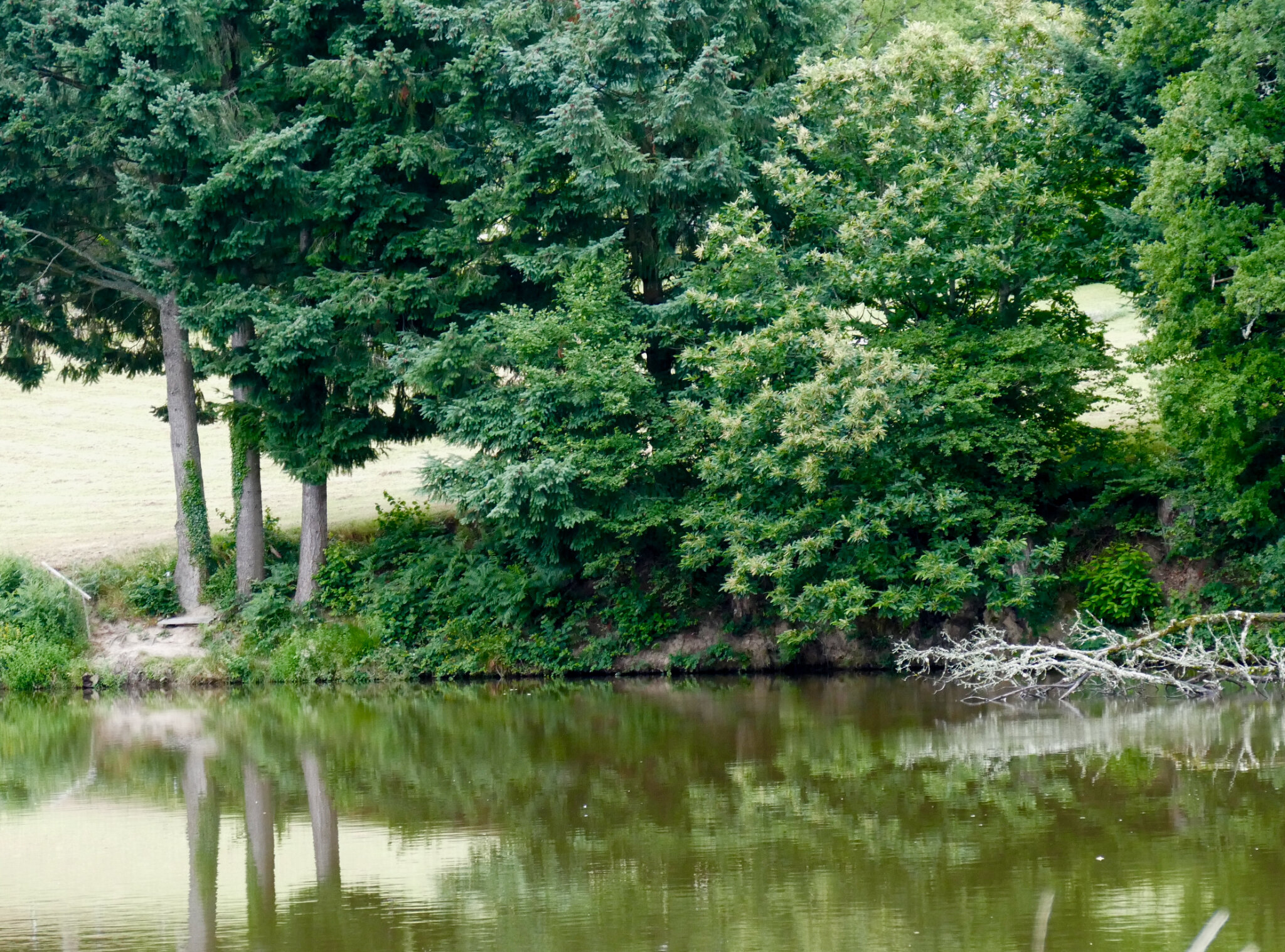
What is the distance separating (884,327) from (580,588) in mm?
7475

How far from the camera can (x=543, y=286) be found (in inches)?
1075

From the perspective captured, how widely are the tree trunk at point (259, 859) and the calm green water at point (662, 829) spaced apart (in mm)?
40

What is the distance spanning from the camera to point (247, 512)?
2856 cm

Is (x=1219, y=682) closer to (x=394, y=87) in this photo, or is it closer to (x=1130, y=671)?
(x=1130, y=671)

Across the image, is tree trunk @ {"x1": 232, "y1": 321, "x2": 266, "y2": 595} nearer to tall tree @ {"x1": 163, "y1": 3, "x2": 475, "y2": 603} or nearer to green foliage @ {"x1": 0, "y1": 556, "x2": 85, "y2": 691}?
tall tree @ {"x1": 163, "y1": 3, "x2": 475, "y2": 603}

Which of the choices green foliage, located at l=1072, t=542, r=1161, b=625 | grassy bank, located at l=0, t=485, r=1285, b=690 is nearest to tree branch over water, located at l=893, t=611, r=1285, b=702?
green foliage, located at l=1072, t=542, r=1161, b=625

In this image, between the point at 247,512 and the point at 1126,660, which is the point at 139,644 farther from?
the point at 1126,660

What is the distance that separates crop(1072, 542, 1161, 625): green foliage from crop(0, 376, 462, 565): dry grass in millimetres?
11392

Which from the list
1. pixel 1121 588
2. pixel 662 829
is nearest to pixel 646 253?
pixel 1121 588

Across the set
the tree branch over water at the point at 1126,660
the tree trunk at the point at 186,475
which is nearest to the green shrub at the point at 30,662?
the tree trunk at the point at 186,475

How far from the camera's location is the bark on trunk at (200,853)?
9961mm

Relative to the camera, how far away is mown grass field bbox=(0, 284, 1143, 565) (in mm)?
31844

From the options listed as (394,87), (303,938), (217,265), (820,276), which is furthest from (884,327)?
(303,938)

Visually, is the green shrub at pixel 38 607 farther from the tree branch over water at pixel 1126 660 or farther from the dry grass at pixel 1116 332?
the dry grass at pixel 1116 332
